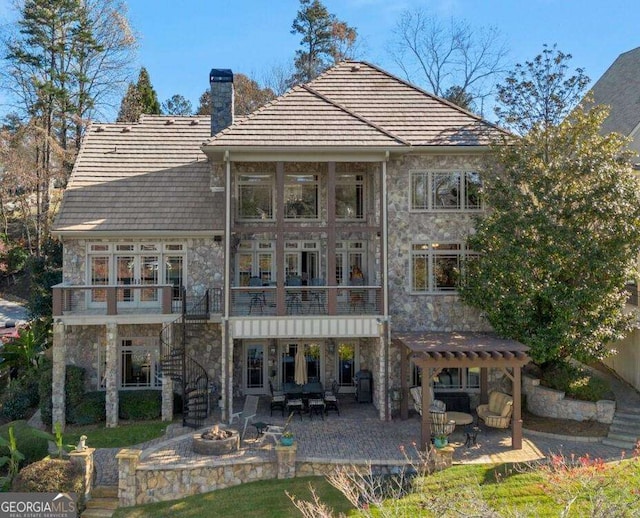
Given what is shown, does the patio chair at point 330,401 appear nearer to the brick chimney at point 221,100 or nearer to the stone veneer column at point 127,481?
the stone veneer column at point 127,481

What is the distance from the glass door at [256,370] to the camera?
734 inches

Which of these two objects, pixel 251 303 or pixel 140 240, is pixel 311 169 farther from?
pixel 140 240

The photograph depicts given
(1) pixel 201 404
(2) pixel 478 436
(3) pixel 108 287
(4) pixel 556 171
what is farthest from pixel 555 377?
(3) pixel 108 287

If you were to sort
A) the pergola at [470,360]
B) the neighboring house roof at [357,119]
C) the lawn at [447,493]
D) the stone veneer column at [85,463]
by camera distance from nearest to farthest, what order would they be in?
1. the lawn at [447,493]
2. the stone veneer column at [85,463]
3. the pergola at [470,360]
4. the neighboring house roof at [357,119]

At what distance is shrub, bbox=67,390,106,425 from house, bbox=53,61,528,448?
487mm

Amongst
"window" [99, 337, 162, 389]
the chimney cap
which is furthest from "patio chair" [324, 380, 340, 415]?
the chimney cap

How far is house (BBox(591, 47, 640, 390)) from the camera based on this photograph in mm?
17656

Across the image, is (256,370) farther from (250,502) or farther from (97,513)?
(97,513)

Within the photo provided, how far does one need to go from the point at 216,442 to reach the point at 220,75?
42.2 ft

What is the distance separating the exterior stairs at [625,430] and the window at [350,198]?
9.85m

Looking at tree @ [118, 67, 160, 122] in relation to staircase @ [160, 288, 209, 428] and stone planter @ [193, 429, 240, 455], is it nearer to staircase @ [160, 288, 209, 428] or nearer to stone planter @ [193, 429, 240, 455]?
staircase @ [160, 288, 209, 428]

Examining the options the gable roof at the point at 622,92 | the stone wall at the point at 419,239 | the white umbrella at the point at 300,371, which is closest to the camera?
the stone wall at the point at 419,239

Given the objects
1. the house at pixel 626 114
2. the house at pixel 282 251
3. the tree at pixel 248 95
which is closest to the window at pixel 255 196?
the house at pixel 282 251

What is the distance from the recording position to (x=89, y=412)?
16.6 m
